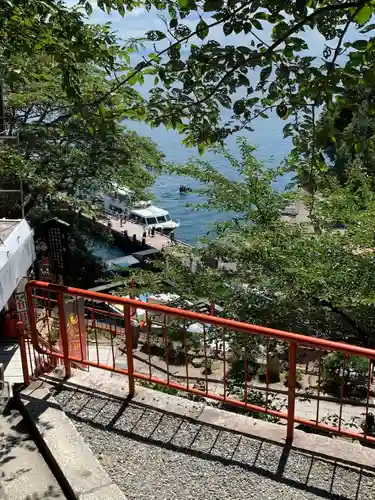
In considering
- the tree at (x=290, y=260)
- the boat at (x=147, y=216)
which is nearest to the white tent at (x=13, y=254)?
the tree at (x=290, y=260)

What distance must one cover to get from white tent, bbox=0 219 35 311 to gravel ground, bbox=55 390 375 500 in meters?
4.43

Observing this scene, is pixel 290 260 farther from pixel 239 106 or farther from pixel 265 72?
pixel 265 72

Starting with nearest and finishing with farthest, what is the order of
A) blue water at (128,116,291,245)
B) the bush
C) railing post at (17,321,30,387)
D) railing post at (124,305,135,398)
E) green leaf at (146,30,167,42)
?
green leaf at (146,30,167,42)
railing post at (124,305,135,398)
railing post at (17,321,30,387)
the bush
blue water at (128,116,291,245)

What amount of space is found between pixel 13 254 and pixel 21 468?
5.58 metres

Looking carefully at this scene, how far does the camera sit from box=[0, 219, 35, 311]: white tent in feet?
28.1

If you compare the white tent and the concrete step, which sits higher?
the white tent

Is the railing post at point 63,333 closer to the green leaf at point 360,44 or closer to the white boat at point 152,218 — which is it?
the green leaf at point 360,44

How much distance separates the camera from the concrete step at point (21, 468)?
3.80 metres

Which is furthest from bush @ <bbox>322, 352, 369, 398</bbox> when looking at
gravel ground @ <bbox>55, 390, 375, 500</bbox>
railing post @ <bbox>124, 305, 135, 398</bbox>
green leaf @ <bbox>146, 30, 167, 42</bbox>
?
green leaf @ <bbox>146, 30, 167, 42</bbox>

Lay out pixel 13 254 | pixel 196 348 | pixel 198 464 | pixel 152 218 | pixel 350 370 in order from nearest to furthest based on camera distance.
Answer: pixel 198 464 → pixel 350 370 → pixel 196 348 → pixel 13 254 → pixel 152 218

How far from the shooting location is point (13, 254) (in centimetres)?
908

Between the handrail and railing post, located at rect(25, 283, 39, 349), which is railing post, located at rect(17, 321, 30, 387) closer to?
railing post, located at rect(25, 283, 39, 349)

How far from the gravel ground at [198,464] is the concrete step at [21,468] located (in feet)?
1.36

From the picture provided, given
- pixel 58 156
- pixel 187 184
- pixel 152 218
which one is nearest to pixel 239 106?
pixel 58 156
